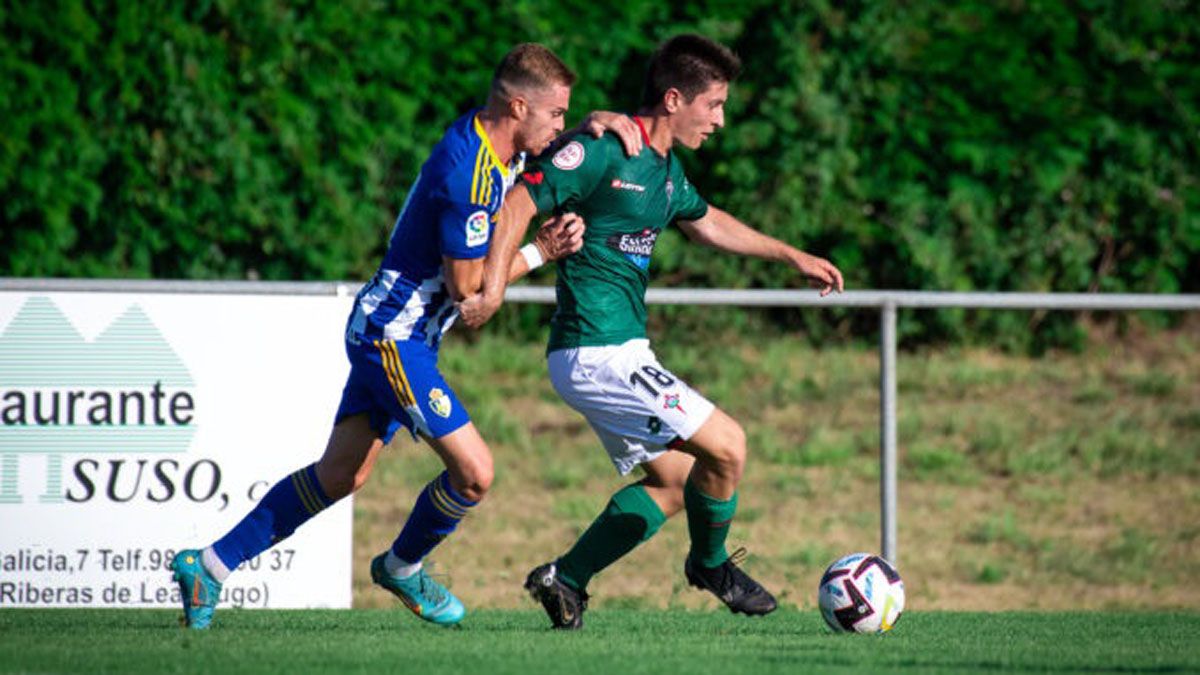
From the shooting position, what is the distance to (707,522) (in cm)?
714

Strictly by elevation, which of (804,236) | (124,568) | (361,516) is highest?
(804,236)

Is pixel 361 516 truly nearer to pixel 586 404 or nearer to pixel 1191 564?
pixel 586 404

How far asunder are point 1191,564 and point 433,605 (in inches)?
214

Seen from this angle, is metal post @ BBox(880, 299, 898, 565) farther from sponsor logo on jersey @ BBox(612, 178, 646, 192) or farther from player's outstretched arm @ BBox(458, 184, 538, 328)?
player's outstretched arm @ BBox(458, 184, 538, 328)

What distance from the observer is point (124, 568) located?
805 centimetres

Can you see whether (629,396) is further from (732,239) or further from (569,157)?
(732,239)

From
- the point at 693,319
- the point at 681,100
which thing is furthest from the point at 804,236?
the point at 681,100

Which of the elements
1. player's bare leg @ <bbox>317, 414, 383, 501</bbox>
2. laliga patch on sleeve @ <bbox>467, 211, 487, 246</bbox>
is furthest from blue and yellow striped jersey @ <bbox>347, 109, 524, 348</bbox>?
player's bare leg @ <bbox>317, 414, 383, 501</bbox>

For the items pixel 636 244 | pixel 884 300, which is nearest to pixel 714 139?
pixel 884 300

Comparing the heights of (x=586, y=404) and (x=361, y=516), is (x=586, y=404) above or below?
above

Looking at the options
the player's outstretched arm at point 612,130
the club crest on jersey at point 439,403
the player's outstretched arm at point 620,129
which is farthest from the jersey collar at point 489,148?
the club crest on jersey at point 439,403

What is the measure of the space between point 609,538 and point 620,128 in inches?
60.1

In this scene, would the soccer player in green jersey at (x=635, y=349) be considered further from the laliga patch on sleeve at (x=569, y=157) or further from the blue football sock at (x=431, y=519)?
the blue football sock at (x=431, y=519)

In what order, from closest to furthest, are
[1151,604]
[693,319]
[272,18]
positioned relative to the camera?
[1151,604], [272,18], [693,319]
